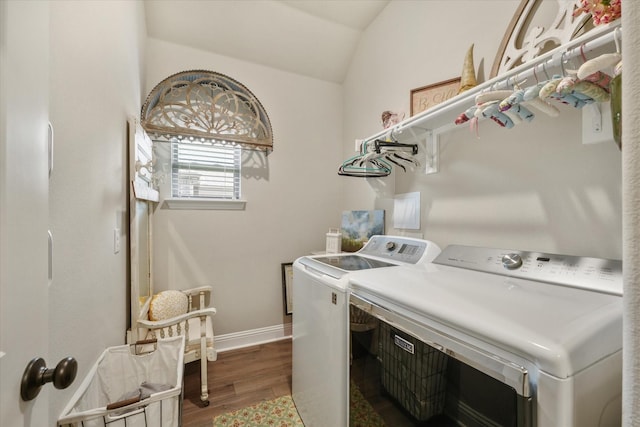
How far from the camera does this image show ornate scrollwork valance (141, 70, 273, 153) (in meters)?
1.98

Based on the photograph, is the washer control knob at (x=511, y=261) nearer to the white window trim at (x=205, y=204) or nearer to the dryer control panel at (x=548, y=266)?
the dryer control panel at (x=548, y=266)

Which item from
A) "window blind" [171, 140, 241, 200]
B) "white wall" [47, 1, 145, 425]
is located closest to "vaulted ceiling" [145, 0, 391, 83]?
"white wall" [47, 1, 145, 425]

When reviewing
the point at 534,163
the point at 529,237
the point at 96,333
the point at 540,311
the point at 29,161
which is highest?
the point at 534,163

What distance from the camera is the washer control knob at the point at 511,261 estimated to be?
3.26 ft

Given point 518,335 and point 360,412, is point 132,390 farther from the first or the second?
point 518,335

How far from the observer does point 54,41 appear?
81 cm

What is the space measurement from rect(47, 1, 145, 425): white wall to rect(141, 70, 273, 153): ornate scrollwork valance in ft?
1.65

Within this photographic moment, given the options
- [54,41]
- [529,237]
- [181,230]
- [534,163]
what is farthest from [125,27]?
[529,237]

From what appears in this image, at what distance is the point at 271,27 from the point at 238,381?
9.49 feet

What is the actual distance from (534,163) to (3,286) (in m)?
1.62

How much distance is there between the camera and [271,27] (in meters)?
2.25

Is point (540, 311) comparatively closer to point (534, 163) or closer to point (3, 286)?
point (534, 163)

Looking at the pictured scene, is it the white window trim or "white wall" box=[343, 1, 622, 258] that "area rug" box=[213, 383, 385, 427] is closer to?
"white wall" box=[343, 1, 622, 258]

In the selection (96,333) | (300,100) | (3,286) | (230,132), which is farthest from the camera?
(300,100)
